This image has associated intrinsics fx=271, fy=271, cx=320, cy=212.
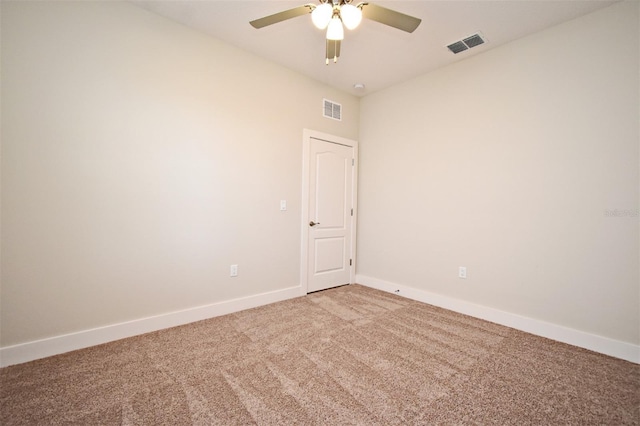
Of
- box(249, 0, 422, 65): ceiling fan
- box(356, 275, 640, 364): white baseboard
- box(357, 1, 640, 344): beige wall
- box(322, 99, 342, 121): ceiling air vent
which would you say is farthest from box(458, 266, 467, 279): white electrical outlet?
box(322, 99, 342, 121): ceiling air vent

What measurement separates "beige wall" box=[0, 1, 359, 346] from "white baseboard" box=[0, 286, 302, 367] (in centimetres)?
7

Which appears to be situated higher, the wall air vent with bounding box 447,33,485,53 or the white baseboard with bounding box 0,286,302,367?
the wall air vent with bounding box 447,33,485,53

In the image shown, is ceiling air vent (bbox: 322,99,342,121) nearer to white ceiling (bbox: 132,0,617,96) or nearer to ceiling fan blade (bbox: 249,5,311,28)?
white ceiling (bbox: 132,0,617,96)

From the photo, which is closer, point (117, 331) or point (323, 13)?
point (323, 13)

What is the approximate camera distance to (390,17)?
1816 millimetres

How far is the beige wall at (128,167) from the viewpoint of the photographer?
78.1 inches

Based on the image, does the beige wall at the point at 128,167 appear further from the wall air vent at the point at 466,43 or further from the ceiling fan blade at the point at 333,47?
the wall air vent at the point at 466,43

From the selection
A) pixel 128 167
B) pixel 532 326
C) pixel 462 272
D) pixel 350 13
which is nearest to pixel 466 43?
pixel 350 13

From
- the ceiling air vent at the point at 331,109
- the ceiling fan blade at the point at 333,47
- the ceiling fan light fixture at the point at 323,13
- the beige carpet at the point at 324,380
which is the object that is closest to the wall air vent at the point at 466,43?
the ceiling fan blade at the point at 333,47

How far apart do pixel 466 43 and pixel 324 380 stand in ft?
11.0

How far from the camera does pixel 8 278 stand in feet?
6.35

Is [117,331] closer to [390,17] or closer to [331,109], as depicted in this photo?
[390,17]

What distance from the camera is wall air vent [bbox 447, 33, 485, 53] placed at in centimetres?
269

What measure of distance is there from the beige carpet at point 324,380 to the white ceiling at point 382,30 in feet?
9.44
